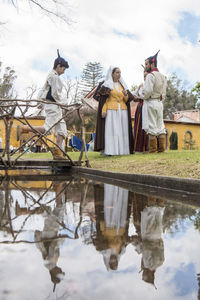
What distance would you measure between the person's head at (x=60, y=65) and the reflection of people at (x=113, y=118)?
144 centimetres

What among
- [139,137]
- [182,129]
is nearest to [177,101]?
[182,129]

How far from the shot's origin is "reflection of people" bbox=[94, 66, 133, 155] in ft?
32.0

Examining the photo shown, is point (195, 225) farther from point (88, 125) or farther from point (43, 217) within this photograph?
point (88, 125)

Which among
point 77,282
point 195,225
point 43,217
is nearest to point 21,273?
point 77,282

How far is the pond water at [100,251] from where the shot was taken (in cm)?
137

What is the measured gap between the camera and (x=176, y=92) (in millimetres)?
50719

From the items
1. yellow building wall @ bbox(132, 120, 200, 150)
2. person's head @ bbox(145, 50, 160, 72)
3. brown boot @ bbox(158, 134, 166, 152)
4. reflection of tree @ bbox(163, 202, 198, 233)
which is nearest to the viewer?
reflection of tree @ bbox(163, 202, 198, 233)

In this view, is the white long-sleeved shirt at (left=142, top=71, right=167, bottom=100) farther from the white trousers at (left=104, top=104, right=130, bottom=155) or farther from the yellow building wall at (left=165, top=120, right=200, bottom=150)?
the yellow building wall at (left=165, top=120, right=200, bottom=150)

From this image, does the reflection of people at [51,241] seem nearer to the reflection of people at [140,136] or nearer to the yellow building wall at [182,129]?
the reflection of people at [140,136]

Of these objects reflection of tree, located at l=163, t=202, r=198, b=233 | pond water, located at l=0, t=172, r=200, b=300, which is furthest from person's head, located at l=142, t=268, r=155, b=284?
reflection of tree, located at l=163, t=202, r=198, b=233

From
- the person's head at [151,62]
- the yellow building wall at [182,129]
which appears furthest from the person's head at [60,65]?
the yellow building wall at [182,129]

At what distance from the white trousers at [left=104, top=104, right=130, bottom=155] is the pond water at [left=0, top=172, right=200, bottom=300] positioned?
21.0 ft

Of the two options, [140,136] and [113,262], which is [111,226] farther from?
[140,136]

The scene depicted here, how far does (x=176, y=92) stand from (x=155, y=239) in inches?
1999
